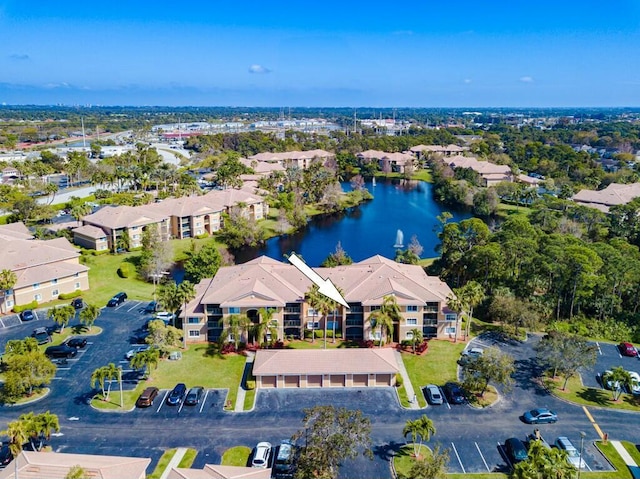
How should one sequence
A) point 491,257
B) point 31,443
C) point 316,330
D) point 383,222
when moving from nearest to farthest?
point 31,443 → point 316,330 → point 491,257 → point 383,222

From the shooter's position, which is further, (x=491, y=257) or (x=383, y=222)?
(x=383, y=222)

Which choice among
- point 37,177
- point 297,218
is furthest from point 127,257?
point 37,177

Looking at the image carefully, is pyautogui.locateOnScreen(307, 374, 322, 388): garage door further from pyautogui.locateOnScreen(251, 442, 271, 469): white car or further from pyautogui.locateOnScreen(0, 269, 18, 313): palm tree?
pyautogui.locateOnScreen(0, 269, 18, 313): palm tree

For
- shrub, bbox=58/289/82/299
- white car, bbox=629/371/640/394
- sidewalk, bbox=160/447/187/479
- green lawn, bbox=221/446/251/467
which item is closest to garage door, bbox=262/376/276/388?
green lawn, bbox=221/446/251/467

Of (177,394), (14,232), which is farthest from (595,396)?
(14,232)

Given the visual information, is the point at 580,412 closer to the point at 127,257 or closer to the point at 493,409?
the point at 493,409

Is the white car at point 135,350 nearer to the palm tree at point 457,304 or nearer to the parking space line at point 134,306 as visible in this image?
the parking space line at point 134,306

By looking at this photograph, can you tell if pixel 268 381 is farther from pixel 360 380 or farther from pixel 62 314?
pixel 62 314
